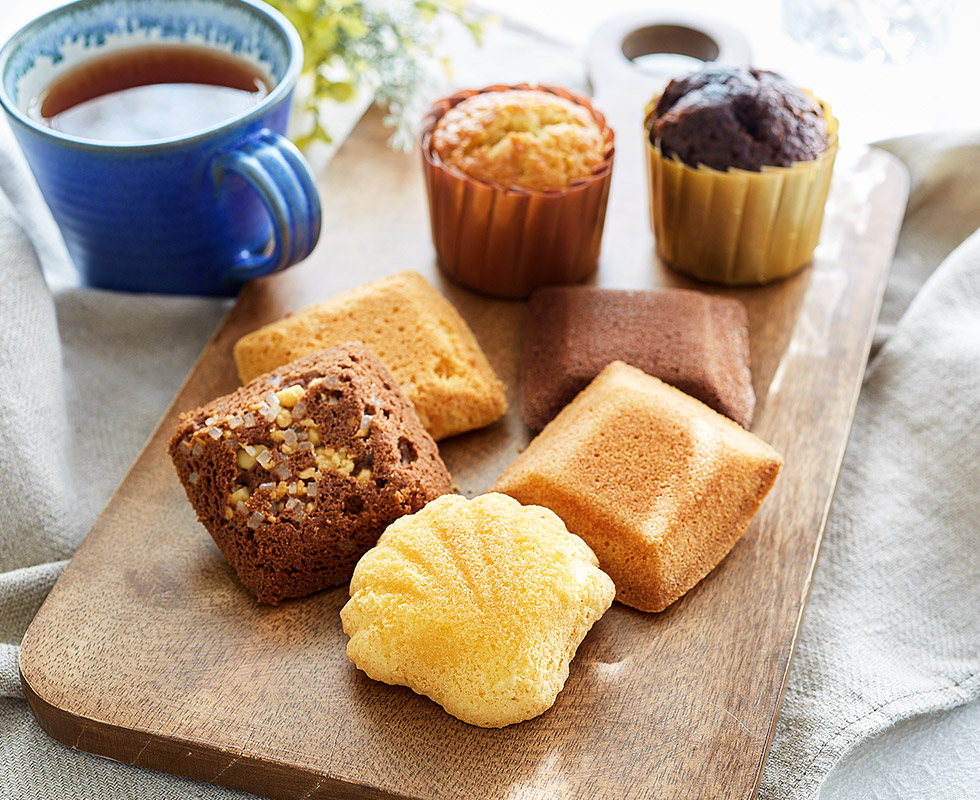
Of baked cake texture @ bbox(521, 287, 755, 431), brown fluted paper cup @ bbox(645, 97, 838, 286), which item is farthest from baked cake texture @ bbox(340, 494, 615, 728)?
brown fluted paper cup @ bbox(645, 97, 838, 286)

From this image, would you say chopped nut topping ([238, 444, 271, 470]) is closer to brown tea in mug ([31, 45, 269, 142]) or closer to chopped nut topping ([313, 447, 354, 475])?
chopped nut topping ([313, 447, 354, 475])

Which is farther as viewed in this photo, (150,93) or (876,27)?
(876,27)

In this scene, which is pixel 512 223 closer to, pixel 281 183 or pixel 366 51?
pixel 281 183

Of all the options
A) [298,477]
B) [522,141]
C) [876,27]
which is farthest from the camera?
[876,27]

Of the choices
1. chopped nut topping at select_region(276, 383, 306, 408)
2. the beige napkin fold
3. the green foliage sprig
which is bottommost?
the beige napkin fold

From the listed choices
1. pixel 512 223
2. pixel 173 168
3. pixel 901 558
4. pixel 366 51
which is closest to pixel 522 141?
pixel 512 223

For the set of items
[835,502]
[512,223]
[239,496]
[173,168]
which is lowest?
[835,502]

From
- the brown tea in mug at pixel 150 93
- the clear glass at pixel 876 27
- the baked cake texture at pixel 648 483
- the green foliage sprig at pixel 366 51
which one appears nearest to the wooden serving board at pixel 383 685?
the baked cake texture at pixel 648 483
